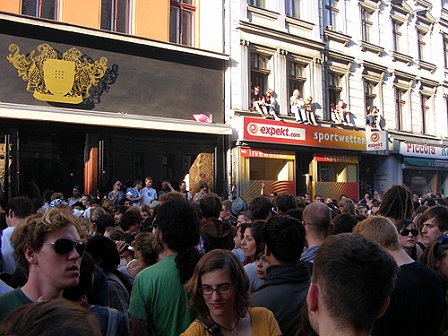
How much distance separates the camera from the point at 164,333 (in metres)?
2.81

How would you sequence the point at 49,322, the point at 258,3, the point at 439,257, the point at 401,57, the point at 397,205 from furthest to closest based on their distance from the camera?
the point at 401,57 → the point at 258,3 → the point at 397,205 → the point at 439,257 → the point at 49,322

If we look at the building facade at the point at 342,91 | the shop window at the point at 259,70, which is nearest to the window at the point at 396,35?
the building facade at the point at 342,91

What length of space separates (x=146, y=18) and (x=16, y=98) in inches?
198

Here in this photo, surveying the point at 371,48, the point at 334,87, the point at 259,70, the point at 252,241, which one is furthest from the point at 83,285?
the point at 371,48

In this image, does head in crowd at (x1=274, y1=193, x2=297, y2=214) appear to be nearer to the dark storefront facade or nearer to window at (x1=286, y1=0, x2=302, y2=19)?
the dark storefront facade

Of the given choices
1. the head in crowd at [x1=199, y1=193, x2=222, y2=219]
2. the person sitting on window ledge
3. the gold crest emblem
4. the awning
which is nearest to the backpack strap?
the head in crowd at [x1=199, y1=193, x2=222, y2=219]

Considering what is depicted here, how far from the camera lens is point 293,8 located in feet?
59.6

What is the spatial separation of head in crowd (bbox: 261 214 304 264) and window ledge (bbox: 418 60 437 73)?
24426 millimetres

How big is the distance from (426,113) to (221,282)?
25550 mm

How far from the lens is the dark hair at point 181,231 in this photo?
2936 mm

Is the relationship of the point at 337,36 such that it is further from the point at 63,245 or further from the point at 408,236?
the point at 63,245

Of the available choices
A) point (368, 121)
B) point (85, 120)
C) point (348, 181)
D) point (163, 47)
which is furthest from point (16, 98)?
point (368, 121)

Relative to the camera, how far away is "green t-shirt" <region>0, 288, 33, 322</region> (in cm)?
226

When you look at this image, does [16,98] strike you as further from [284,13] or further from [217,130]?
[284,13]
